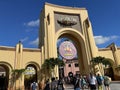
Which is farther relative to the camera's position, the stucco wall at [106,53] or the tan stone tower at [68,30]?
the stucco wall at [106,53]

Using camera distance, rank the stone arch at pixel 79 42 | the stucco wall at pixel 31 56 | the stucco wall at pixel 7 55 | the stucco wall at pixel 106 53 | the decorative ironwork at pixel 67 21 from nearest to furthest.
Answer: the stucco wall at pixel 7 55 < the stucco wall at pixel 31 56 < the stone arch at pixel 79 42 < the stucco wall at pixel 106 53 < the decorative ironwork at pixel 67 21

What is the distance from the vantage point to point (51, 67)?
75.3 feet

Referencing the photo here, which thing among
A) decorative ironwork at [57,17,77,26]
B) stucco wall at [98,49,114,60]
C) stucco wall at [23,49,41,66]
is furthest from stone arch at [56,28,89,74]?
stucco wall at [23,49,41,66]

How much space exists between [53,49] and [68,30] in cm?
542

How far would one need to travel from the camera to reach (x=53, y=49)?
25625mm

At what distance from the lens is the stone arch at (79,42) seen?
27844mm

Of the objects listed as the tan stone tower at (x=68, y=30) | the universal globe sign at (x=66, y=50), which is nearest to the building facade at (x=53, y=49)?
the tan stone tower at (x=68, y=30)

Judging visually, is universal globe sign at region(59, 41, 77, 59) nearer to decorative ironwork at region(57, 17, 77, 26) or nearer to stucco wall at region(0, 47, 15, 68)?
decorative ironwork at region(57, 17, 77, 26)

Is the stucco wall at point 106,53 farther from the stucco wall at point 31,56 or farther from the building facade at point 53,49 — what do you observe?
the stucco wall at point 31,56

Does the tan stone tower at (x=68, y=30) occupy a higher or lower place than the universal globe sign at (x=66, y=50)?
higher

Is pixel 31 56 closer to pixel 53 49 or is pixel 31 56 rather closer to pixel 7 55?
pixel 7 55

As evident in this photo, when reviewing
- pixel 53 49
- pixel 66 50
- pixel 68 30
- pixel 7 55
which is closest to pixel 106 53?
pixel 66 50

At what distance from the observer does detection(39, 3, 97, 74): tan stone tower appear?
26203 mm

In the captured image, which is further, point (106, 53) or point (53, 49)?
point (106, 53)
